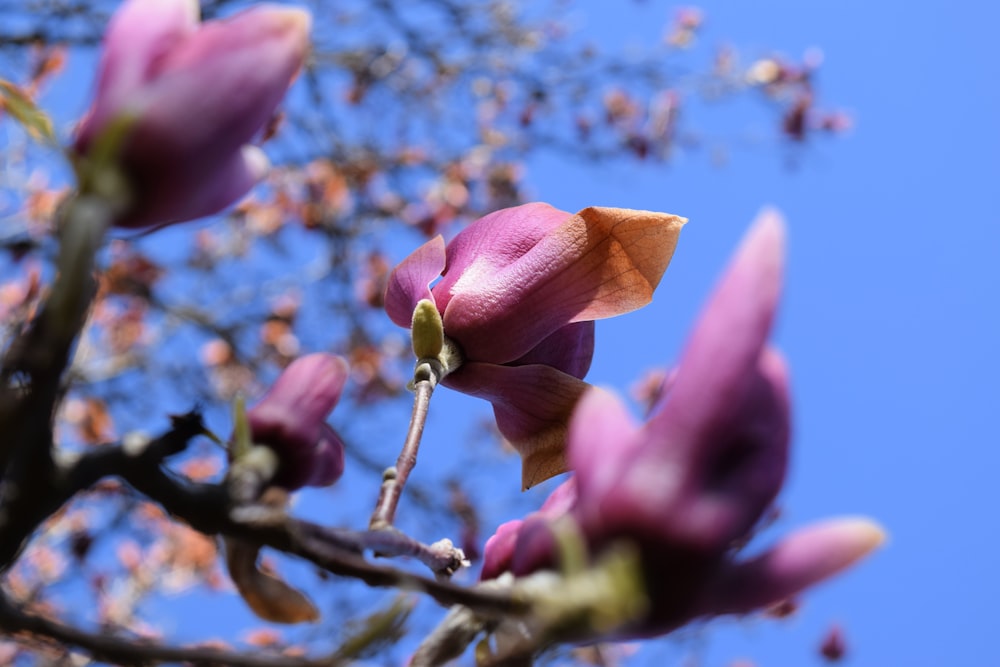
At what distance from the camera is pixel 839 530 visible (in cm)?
38

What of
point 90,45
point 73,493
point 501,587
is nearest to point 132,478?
point 73,493

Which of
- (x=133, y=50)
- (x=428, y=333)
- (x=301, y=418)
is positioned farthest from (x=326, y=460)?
(x=133, y=50)

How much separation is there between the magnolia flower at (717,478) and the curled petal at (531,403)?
30 cm

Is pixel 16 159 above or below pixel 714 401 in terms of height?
below

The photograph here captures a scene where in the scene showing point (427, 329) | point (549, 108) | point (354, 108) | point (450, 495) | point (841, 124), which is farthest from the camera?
point (841, 124)

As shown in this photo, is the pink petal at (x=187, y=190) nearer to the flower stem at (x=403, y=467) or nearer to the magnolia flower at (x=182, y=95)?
the magnolia flower at (x=182, y=95)

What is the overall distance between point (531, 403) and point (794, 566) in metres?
0.35

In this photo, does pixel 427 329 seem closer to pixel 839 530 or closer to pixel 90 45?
pixel 839 530

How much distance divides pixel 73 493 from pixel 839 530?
0.36m

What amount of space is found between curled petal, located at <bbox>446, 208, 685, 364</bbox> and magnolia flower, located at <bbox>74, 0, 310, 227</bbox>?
0.99ft

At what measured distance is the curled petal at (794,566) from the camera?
38 centimetres

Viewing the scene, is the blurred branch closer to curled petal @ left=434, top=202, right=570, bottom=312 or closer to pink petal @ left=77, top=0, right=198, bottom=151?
pink petal @ left=77, top=0, right=198, bottom=151

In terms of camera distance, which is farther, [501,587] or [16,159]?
[16,159]

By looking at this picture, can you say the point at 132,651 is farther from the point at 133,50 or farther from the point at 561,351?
the point at 561,351
